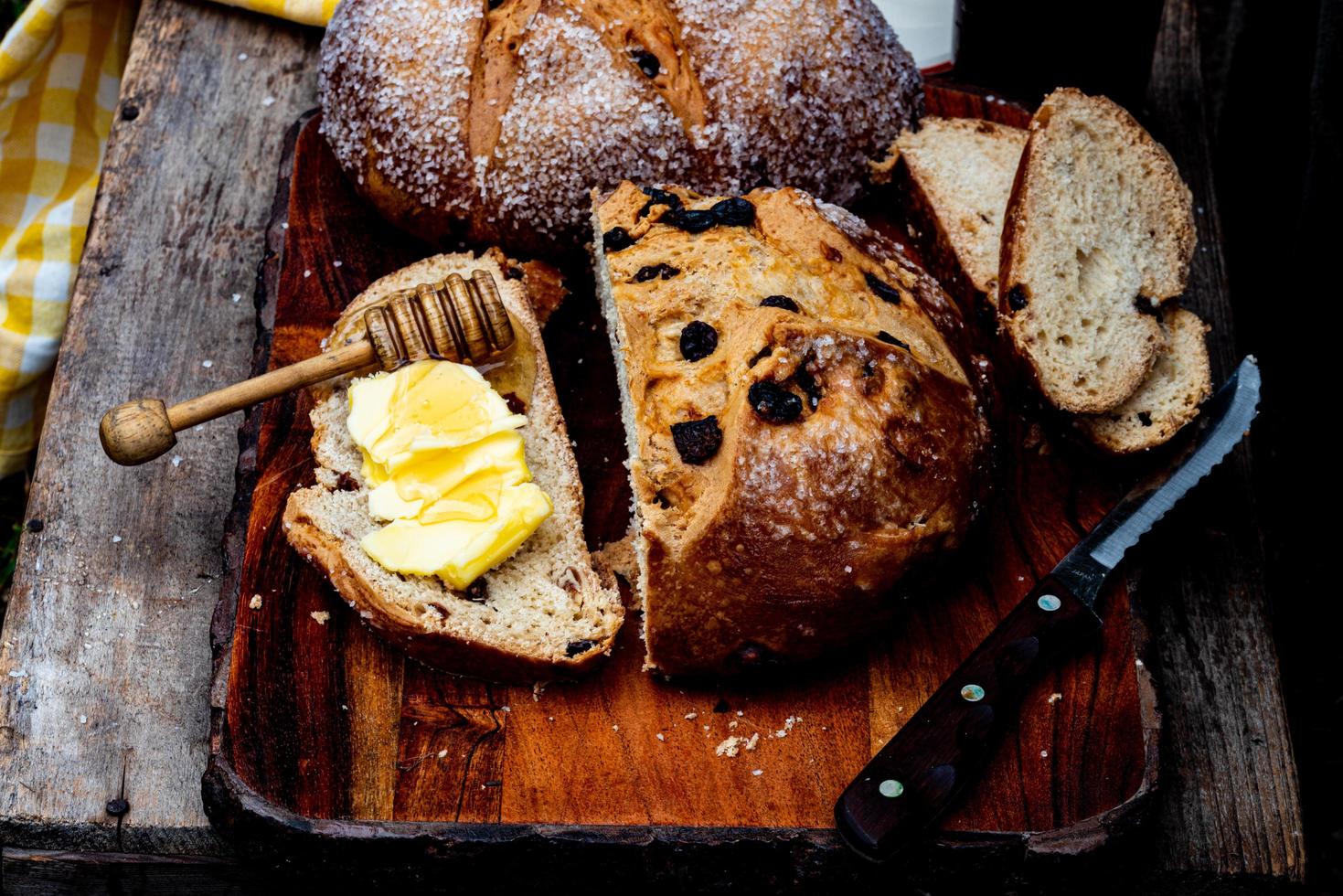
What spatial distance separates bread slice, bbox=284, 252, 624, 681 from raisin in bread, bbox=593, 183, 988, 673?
0.54 ft

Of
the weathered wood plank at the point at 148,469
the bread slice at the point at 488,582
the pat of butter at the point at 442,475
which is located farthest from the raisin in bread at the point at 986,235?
the weathered wood plank at the point at 148,469

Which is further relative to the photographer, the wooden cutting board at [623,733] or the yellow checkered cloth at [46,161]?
the yellow checkered cloth at [46,161]

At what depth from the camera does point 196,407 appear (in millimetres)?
2592

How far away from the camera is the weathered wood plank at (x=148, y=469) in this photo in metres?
2.58

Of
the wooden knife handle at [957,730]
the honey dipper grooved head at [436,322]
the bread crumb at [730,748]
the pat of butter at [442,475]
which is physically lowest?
the bread crumb at [730,748]

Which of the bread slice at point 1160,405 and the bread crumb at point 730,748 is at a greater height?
the bread slice at point 1160,405

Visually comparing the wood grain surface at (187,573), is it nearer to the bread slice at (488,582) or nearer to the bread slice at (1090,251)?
the bread slice at (488,582)

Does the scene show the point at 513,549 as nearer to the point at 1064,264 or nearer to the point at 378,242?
the point at 378,242

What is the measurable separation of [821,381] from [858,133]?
34.4 inches

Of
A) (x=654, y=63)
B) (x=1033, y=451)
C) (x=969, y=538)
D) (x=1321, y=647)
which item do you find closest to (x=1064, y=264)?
(x=1033, y=451)

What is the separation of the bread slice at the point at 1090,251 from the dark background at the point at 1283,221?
465 mm

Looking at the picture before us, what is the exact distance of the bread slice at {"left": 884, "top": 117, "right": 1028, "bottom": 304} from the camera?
2930mm

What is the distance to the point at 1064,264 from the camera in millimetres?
2781

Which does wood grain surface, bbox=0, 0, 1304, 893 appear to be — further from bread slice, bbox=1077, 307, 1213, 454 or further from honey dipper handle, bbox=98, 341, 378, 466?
honey dipper handle, bbox=98, 341, 378, 466
